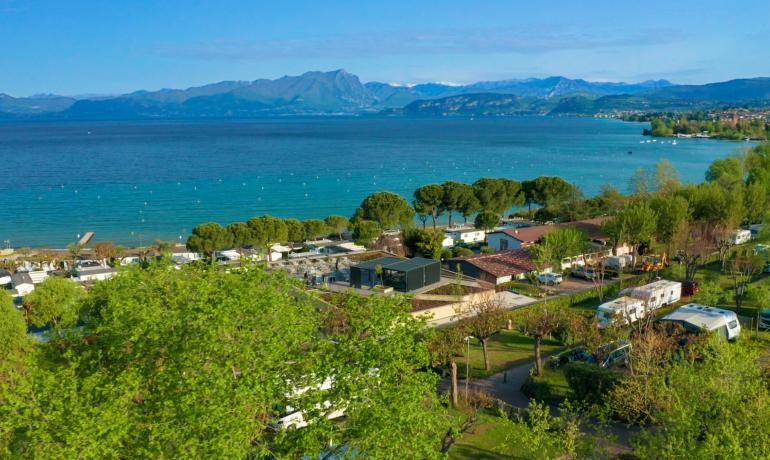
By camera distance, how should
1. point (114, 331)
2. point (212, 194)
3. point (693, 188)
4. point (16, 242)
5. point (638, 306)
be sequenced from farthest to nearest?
point (212, 194)
point (16, 242)
point (693, 188)
point (638, 306)
point (114, 331)

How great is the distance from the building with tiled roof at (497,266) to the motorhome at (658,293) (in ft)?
19.1

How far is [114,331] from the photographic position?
32.9 feet

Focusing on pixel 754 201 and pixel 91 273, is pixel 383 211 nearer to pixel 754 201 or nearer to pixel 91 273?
pixel 91 273

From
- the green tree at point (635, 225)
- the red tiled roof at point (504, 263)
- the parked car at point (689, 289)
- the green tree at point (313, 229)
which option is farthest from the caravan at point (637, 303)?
the green tree at point (313, 229)

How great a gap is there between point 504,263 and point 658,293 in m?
8.29

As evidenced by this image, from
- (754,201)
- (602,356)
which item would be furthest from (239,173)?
(602,356)

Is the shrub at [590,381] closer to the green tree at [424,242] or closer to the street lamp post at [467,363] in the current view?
the street lamp post at [467,363]

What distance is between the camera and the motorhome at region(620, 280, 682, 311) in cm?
2280

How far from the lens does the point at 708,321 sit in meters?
19.6

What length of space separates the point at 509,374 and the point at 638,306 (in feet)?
22.6

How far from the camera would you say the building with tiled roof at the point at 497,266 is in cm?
2872

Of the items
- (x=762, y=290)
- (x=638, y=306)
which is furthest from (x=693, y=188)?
(x=638, y=306)

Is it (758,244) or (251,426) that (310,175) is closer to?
(758,244)

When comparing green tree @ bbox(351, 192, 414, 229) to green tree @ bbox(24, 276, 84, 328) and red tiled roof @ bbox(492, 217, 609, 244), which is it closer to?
red tiled roof @ bbox(492, 217, 609, 244)
